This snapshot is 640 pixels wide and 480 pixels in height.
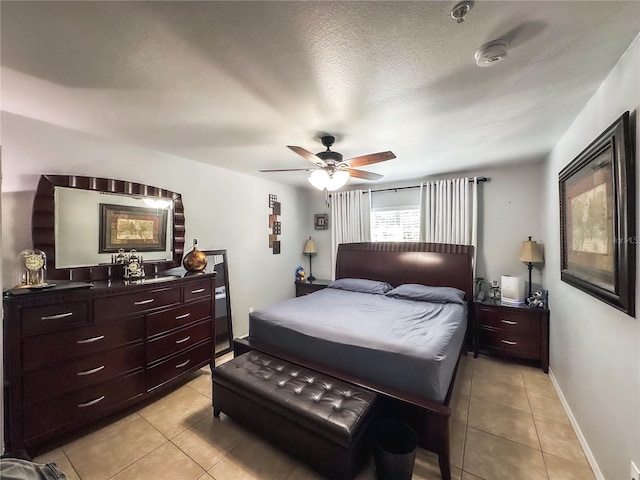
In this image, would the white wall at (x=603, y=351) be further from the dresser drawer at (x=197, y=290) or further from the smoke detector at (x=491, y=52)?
the dresser drawer at (x=197, y=290)

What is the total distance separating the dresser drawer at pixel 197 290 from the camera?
2.73 m

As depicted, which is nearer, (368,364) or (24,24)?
(24,24)

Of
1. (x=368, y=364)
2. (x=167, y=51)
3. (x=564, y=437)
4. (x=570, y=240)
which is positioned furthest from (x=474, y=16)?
(x=564, y=437)

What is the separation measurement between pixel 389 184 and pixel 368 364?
10.6ft

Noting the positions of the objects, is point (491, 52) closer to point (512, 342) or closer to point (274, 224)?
point (512, 342)

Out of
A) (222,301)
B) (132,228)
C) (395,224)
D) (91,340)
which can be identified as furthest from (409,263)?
(91,340)

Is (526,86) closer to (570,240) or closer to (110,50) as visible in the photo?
(570,240)

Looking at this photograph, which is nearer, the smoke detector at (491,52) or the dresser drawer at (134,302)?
the smoke detector at (491,52)

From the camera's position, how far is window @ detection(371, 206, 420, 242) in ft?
13.9

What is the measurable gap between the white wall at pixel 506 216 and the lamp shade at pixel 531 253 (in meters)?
0.26

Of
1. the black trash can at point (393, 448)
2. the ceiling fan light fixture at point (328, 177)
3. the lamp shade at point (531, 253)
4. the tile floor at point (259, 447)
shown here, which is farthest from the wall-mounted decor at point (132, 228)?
the lamp shade at point (531, 253)

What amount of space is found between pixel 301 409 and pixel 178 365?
1.61 meters

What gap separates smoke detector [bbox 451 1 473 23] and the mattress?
6.19 ft

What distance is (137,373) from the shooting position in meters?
2.29
